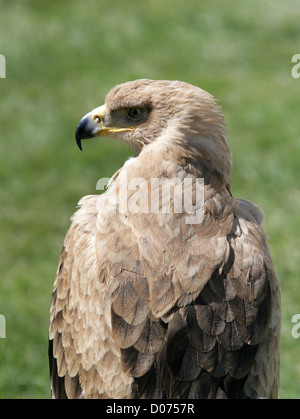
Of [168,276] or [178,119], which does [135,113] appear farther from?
[168,276]

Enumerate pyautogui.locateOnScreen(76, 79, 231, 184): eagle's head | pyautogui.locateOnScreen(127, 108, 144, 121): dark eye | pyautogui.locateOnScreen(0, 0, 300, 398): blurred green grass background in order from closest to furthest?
pyautogui.locateOnScreen(76, 79, 231, 184): eagle's head, pyautogui.locateOnScreen(127, 108, 144, 121): dark eye, pyautogui.locateOnScreen(0, 0, 300, 398): blurred green grass background

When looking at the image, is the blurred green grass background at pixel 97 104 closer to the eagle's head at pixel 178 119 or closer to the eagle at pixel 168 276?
the eagle at pixel 168 276

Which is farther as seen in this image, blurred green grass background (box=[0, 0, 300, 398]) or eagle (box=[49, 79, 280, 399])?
blurred green grass background (box=[0, 0, 300, 398])

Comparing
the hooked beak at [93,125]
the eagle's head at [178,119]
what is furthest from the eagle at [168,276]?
the hooked beak at [93,125]

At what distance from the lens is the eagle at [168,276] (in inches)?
131

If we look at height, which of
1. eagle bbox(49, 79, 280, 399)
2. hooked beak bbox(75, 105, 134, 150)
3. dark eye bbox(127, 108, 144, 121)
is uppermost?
dark eye bbox(127, 108, 144, 121)

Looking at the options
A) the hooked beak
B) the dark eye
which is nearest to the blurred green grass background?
the hooked beak

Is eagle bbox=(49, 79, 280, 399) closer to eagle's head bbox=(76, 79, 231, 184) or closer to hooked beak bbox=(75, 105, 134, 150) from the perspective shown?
eagle's head bbox=(76, 79, 231, 184)

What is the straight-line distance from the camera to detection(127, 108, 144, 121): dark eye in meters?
3.76

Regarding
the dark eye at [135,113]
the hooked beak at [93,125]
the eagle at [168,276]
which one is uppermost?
the dark eye at [135,113]

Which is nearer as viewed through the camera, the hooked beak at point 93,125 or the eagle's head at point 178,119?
the eagle's head at point 178,119

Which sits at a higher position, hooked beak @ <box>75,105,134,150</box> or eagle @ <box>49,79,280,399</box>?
hooked beak @ <box>75,105,134,150</box>

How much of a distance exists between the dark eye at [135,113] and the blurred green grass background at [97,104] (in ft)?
8.24
